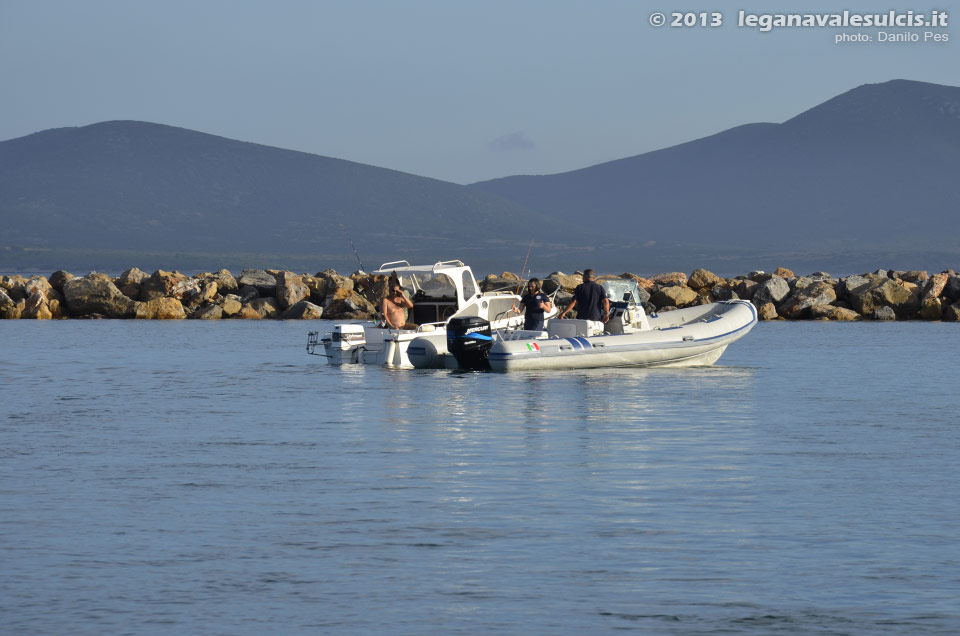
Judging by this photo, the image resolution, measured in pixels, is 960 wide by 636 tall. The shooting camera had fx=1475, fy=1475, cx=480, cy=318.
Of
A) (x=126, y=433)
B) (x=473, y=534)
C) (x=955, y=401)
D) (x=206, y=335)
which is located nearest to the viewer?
(x=473, y=534)

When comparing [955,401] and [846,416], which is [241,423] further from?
[955,401]

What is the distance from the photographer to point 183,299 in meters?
43.4

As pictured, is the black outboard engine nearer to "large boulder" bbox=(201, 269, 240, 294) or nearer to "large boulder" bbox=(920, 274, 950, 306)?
"large boulder" bbox=(920, 274, 950, 306)

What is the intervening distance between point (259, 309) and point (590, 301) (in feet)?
71.4

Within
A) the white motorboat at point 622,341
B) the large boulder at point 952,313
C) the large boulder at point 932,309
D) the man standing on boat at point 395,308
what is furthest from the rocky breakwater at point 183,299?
the white motorboat at point 622,341

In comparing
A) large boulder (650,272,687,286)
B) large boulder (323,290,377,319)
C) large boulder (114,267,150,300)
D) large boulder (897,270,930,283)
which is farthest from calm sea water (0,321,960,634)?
large boulder (897,270,930,283)

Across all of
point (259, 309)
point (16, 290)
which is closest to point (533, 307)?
point (259, 309)

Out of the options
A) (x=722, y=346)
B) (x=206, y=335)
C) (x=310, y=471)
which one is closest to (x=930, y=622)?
(x=310, y=471)

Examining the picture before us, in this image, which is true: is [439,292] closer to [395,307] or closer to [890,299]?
[395,307]

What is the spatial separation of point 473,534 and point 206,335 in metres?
25.5

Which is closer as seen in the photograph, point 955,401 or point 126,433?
point 126,433

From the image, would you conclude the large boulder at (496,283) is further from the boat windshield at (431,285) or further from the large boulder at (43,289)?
the boat windshield at (431,285)

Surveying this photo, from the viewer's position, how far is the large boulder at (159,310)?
41.5 m

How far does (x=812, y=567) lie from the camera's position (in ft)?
26.1
